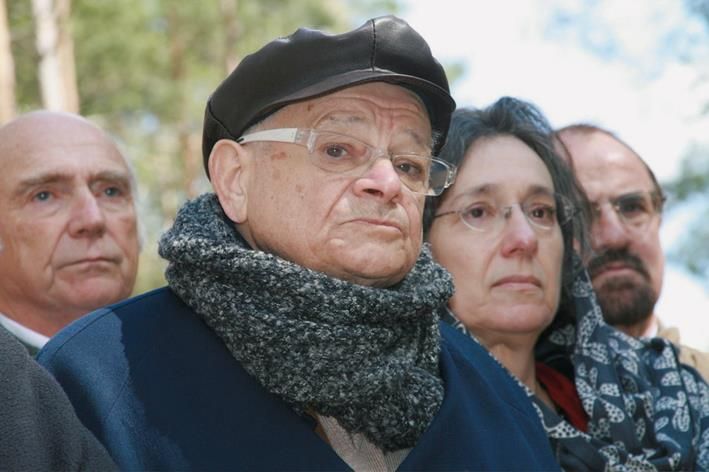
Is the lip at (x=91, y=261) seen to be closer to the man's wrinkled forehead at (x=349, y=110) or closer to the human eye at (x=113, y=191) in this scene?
the human eye at (x=113, y=191)

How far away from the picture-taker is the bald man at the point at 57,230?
3686 millimetres

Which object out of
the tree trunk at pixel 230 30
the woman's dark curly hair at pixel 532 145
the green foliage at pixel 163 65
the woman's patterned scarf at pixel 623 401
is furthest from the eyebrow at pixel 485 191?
the tree trunk at pixel 230 30

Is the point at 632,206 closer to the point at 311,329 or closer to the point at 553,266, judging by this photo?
the point at 553,266

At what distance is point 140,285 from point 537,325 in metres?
13.4

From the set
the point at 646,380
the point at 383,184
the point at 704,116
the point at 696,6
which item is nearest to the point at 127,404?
the point at 383,184

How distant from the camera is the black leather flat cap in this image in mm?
2459

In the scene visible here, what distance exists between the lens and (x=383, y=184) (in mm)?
2480

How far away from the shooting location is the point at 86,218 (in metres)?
3.74

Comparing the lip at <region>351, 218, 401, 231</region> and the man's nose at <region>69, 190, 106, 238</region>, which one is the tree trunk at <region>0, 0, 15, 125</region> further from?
the lip at <region>351, 218, 401, 231</region>

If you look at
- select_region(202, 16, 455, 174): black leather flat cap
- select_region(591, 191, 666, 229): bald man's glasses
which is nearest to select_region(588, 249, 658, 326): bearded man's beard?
select_region(591, 191, 666, 229): bald man's glasses

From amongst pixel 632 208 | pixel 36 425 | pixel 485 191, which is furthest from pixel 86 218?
pixel 632 208

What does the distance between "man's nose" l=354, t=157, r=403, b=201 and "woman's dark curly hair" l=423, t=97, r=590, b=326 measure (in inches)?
41.5

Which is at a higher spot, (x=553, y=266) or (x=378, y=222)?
(x=378, y=222)

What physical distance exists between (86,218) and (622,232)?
225 cm
